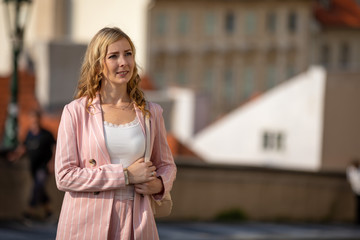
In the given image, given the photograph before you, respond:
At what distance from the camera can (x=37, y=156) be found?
14.1 m

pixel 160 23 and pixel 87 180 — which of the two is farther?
pixel 160 23

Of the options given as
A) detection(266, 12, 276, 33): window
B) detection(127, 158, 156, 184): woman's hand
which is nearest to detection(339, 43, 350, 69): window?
detection(266, 12, 276, 33): window

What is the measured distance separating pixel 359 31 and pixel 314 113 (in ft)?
147

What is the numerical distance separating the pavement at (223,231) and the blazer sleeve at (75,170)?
344 inches

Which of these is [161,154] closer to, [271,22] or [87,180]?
[87,180]

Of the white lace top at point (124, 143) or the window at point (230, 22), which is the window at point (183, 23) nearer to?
the window at point (230, 22)

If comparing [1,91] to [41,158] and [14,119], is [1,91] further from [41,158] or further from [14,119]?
[41,158]

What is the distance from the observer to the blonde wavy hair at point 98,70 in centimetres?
502

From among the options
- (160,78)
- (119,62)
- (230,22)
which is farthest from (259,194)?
(230,22)

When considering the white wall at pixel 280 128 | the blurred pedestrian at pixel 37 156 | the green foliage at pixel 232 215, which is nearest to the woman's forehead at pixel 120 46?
the blurred pedestrian at pixel 37 156

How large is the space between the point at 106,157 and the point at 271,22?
7044 centimetres

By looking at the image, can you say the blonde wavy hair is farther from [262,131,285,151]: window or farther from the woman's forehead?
[262,131,285,151]: window

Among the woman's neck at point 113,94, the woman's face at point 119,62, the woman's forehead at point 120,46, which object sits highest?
the woman's forehead at point 120,46

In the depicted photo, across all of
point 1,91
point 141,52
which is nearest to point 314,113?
point 1,91
